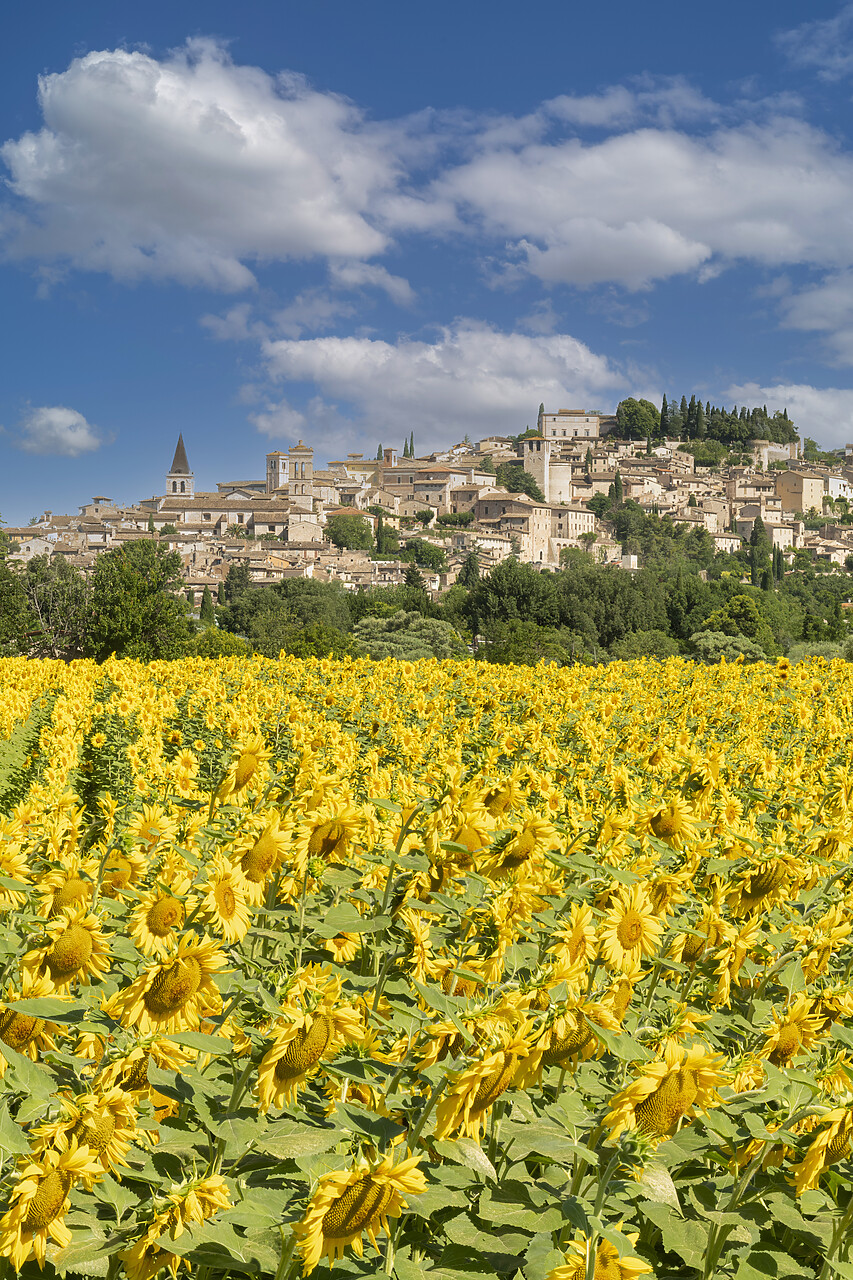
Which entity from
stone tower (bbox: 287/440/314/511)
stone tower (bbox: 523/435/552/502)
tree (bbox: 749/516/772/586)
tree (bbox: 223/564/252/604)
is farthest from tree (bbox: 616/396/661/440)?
tree (bbox: 223/564/252/604)

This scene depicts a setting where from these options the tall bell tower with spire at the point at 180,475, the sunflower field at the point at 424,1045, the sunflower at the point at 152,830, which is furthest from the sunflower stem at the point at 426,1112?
the tall bell tower with spire at the point at 180,475

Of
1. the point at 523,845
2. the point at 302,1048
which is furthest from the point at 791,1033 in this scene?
the point at 302,1048

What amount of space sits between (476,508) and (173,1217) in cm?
13713

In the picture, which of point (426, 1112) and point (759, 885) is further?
point (759, 885)

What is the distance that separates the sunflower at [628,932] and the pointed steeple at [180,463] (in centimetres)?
19928

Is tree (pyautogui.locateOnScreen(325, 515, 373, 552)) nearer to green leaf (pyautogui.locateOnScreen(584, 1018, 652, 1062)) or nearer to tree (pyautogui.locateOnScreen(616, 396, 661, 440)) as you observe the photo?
tree (pyautogui.locateOnScreen(616, 396, 661, 440))

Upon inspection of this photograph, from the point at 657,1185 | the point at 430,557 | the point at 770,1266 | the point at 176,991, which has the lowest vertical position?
the point at 770,1266

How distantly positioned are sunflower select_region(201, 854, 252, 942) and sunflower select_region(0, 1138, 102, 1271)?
2.43 ft

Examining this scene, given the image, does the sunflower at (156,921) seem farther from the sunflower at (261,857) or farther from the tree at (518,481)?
the tree at (518,481)

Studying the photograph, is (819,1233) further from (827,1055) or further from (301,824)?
(301,824)

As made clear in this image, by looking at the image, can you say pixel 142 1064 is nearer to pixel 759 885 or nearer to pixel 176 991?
pixel 176 991

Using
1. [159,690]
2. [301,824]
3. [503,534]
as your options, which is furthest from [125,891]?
[503,534]

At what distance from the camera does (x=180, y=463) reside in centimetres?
19538

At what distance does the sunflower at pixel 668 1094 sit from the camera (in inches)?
67.8
